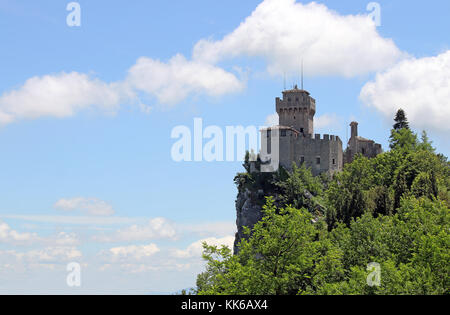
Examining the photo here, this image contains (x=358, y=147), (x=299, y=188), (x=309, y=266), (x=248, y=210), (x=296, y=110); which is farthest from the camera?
(x=358, y=147)

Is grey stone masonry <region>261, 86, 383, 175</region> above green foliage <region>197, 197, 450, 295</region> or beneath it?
above

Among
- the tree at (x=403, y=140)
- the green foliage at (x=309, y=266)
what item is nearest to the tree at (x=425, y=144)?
the tree at (x=403, y=140)

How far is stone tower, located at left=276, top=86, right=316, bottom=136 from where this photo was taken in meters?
93.1

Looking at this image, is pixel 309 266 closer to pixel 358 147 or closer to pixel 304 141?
pixel 304 141

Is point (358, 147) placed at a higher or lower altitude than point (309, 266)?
higher

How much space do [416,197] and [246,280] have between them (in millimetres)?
38225

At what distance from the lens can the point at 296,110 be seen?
93.6m

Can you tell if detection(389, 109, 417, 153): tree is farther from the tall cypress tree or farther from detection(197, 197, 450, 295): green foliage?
detection(197, 197, 450, 295): green foliage

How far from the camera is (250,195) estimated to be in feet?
286

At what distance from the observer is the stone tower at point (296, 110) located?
93.1 m

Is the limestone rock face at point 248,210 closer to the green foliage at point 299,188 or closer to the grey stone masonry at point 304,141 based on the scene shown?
the green foliage at point 299,188

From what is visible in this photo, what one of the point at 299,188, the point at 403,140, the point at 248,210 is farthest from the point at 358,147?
the point at 248,210

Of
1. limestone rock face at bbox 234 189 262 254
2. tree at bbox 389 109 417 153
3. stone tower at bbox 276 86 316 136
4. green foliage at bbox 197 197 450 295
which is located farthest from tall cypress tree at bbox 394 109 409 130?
green foliage at bbox 197 197 450 295

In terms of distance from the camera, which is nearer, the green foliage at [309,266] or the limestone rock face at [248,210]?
the green foliage at [309,266]
